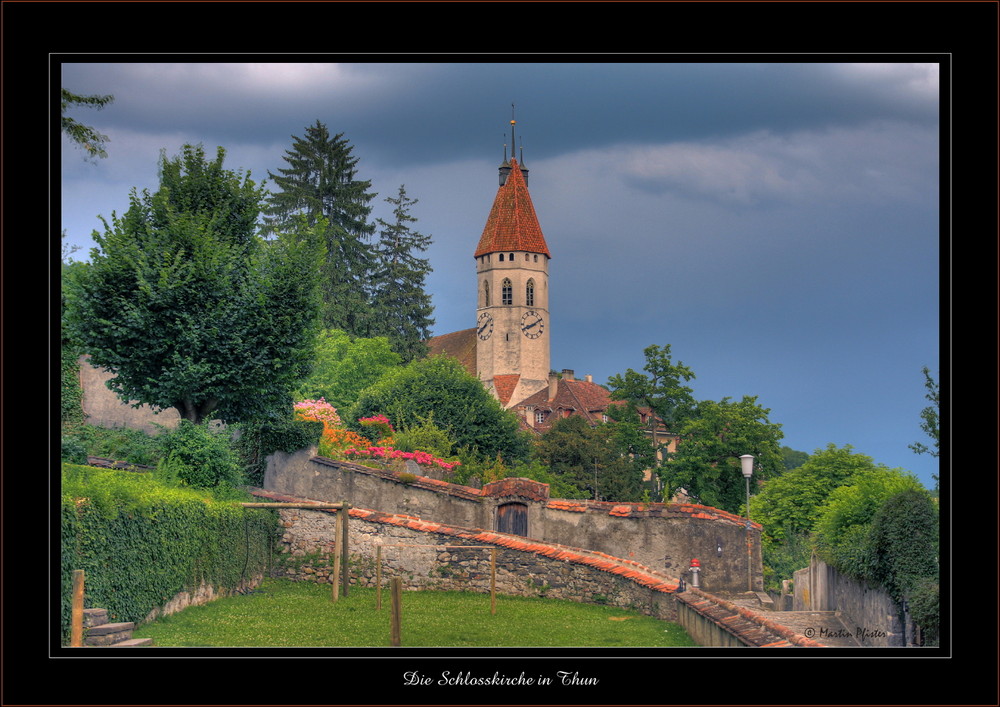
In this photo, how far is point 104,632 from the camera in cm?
1227

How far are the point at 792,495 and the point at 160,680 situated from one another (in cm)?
3738

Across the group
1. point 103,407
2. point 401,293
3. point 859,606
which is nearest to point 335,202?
point 401,293

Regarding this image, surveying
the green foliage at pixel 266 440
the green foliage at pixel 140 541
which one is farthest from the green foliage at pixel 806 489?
the green foliage at pixel 140 541

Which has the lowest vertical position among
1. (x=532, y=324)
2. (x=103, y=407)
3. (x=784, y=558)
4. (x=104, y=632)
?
(x=784, y=558)

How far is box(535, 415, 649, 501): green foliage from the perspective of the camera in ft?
151

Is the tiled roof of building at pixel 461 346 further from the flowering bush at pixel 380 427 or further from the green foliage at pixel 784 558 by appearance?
the flowering bush at pixel 380 427

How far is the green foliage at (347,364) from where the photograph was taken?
45250 millimetres

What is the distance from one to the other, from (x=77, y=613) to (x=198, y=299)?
10390 millimetres

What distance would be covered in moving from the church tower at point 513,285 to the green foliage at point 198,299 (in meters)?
75.7

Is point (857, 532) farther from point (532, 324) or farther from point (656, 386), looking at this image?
point (532, 324)

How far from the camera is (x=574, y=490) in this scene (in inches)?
1660

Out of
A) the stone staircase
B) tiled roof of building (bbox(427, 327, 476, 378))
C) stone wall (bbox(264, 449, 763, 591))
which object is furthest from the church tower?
the stone staircase

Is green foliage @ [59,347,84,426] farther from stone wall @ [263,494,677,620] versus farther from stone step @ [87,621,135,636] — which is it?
stone step @ [87,621,135,636]

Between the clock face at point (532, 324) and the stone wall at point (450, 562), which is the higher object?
the clock face at point (532, 324)
